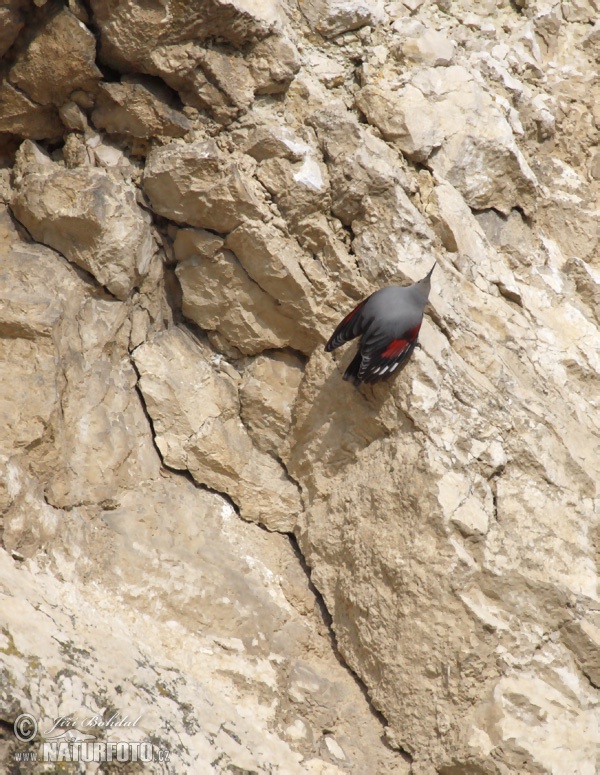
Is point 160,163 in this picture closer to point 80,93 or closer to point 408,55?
point 80,93

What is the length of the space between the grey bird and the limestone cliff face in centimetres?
21

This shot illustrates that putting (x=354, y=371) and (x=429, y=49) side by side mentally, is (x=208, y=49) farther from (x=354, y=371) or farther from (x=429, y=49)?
(x=354, y=371)

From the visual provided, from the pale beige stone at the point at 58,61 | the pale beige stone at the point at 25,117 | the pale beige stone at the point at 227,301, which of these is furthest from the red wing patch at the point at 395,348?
the pale beige stone at the point at 25,117

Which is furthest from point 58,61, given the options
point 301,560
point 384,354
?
point 301,560

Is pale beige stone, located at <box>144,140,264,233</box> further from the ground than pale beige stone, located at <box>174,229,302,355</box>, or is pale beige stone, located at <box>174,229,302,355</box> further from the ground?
pale beige stone, located at <box>144,140,264,233</box>

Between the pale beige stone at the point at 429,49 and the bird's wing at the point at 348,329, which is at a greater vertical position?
the pale beige stone at the point at 429,49

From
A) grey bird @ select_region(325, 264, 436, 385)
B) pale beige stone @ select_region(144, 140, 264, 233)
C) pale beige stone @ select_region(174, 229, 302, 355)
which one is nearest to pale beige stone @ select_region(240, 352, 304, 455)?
pale beige stone @ select_region(174, 229, 302, 355)

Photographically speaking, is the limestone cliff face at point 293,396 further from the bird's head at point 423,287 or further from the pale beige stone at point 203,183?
the bird's head at point 423,287

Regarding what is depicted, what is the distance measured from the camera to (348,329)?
3938 millimetres

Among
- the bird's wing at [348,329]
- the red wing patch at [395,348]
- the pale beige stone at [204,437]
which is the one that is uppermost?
the red wing patch at [395,348]

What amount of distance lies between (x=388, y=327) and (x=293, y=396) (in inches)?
41.6

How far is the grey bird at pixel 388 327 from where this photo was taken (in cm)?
372

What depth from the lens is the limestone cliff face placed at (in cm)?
359

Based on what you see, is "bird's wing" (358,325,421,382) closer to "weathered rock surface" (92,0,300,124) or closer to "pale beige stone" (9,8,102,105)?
"weathered rock surface" (92,0,300,124)
